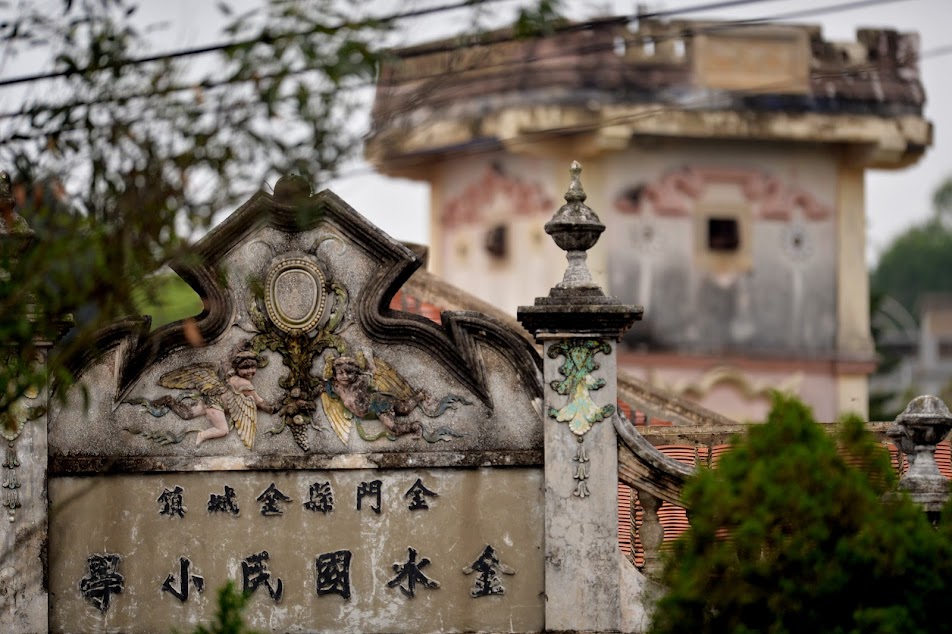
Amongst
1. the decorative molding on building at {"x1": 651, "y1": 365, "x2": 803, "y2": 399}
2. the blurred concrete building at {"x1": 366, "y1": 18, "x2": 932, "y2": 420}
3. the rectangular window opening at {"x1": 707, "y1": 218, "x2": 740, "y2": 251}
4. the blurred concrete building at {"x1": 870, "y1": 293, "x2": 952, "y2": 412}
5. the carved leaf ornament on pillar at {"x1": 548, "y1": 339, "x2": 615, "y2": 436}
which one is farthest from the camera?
the blurred concrete building at {"x1": 870, "y1": 293, "x2": 952, "y2": 412}

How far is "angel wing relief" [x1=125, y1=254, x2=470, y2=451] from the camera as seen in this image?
37.2 feet

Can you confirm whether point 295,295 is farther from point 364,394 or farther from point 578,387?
point 578,387

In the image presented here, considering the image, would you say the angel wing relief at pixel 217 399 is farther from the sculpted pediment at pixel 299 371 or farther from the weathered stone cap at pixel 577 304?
the weathered stone cap at pixel 577 304

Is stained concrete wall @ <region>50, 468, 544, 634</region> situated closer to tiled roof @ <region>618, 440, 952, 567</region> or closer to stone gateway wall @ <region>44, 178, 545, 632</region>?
stone gateway wall @ <region>44, 178, 545, 632</region>

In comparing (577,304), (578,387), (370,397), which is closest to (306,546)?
(370,397)

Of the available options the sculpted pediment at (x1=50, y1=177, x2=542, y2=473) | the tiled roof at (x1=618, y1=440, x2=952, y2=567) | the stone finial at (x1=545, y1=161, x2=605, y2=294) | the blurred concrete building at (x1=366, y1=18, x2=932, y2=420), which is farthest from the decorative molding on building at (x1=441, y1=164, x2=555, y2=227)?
the stone finial at (x1=545, y1=161, x2=605, y2=294)

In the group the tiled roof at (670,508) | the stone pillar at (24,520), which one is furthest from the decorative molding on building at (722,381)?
the stone pillar at (24,520)

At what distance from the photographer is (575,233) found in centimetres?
1112

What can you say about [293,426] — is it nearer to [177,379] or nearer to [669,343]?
[177,379]

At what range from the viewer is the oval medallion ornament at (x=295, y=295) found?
1144 centimetres

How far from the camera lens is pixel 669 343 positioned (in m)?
27.3

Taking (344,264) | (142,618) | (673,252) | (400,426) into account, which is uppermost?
(673,252)

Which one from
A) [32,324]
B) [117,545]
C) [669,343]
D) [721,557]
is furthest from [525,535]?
[669,343]

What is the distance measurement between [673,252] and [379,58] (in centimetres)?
1916
